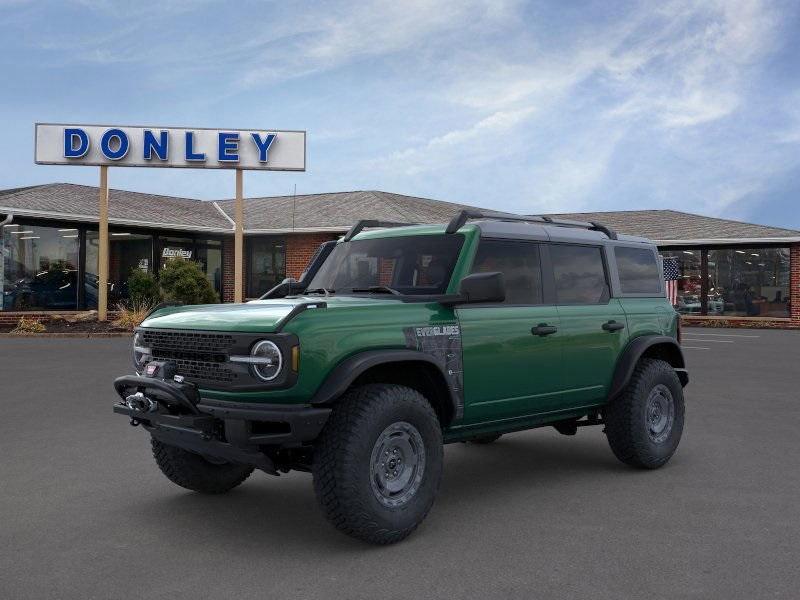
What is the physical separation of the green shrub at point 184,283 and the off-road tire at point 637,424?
59.5 feet

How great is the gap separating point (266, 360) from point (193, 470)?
1.71 m

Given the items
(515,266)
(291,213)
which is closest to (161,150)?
(291,213)

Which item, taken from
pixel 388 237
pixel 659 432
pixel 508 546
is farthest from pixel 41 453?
pixel 659 432

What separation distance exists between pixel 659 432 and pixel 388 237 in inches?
114

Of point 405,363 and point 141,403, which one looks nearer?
point 141,403

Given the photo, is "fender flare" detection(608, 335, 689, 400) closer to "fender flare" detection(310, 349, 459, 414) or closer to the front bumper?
"fender flare" detection(310, 349, 459, 414)

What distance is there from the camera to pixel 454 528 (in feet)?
16.5

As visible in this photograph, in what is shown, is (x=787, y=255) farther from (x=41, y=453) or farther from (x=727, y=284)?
(x=41, y=453)

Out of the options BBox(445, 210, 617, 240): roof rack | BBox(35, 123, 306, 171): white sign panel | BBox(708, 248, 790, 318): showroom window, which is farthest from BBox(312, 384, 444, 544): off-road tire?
BBox(708, 248, 790, 318): showroom window

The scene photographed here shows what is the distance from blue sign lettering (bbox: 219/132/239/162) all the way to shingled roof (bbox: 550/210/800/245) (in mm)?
12440

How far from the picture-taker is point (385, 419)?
463cm

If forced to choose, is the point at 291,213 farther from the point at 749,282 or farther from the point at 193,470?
the point at 193,470

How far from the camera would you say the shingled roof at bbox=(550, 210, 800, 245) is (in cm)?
2933

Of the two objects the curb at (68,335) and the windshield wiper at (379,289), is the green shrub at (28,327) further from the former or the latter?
the windshield wiper at (379,289)
